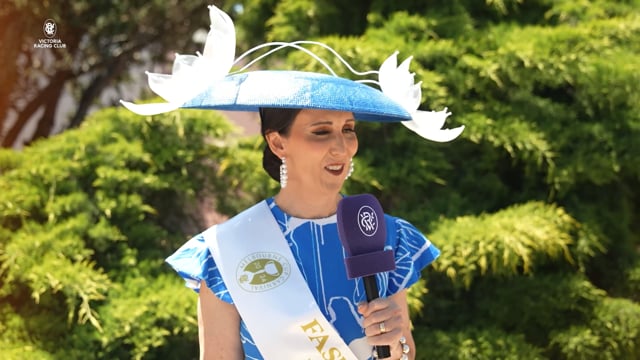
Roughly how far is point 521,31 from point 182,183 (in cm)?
188

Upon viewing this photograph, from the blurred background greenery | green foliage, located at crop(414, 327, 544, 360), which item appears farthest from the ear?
green foliage, located at crop(414, 327, 544, 360)

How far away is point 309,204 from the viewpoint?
5.64 ft

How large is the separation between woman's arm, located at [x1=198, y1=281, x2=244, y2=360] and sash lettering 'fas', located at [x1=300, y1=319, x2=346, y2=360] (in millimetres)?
187

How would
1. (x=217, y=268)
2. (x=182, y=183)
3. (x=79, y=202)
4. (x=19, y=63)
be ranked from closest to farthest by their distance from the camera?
(x=217, y=268) → (x=79, y=202) → (x=182, y=183) → (x=19, y=63)

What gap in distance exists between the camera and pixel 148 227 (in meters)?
3.22

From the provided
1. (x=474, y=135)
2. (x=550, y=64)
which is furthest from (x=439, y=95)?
(x=550, y=64)

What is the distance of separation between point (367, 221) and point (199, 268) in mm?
444

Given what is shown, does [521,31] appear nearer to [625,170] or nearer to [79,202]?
[625,170]

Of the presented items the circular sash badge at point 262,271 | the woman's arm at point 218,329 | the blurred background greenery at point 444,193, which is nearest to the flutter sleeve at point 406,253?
the circular sash badge at point 262,271

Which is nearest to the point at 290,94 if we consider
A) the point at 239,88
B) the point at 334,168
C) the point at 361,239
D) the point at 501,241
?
the point at 239,88

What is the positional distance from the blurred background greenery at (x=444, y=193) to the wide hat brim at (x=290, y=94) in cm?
143

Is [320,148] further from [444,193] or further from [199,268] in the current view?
A: [444,193]

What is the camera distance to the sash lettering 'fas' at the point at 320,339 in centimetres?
157

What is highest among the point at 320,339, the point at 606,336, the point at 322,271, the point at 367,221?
the point at 367,221
